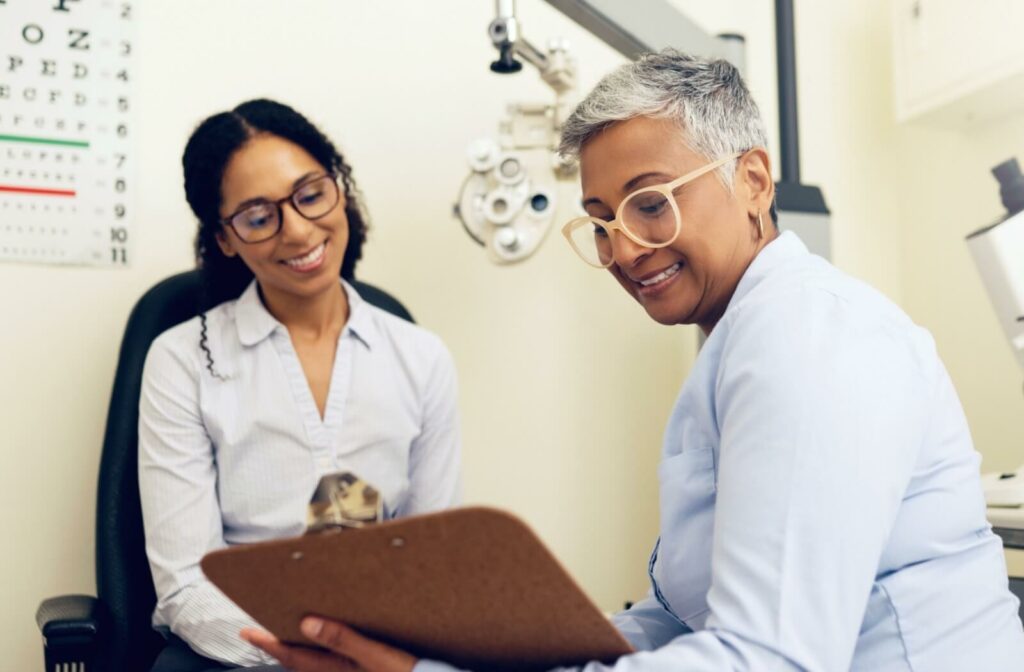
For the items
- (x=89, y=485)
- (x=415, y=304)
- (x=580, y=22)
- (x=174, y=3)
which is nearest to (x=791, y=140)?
(x=580, y=22)

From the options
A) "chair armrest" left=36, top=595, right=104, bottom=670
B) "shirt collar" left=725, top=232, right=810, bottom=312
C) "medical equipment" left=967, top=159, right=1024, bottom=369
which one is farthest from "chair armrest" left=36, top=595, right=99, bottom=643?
"medical equipment" left=967, top=159, right=1024, bottom=369

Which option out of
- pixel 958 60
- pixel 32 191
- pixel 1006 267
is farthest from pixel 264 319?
pixel 958 60

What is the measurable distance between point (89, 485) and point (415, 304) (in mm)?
715

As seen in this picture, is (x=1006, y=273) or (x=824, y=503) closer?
(x=824, y=503)

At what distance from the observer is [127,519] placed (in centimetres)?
155

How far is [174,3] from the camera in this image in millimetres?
1905

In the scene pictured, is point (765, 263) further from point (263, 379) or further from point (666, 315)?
point (263, 379)

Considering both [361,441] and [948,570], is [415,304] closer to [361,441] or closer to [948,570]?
[361,441]

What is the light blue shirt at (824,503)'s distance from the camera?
774 mm

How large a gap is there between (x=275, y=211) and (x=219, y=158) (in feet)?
0.43

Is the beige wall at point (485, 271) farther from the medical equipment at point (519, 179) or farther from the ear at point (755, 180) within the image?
the ear at point (755, 180)

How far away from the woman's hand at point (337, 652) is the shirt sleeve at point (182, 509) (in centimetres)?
54

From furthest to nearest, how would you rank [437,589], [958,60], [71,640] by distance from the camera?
[958,60], [71,640], [437,589]

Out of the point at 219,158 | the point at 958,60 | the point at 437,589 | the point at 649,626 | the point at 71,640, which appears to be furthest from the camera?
the point at 958,60
